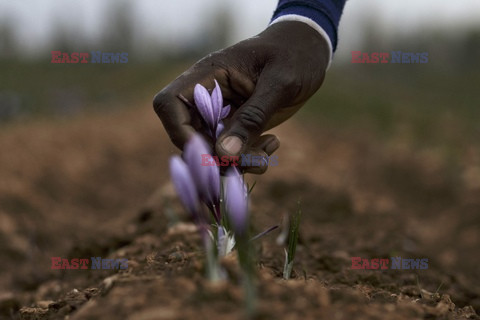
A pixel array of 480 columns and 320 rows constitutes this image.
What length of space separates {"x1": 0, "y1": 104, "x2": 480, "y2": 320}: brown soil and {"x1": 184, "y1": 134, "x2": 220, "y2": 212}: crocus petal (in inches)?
6.7

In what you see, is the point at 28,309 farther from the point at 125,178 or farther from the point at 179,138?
the point at 125,178

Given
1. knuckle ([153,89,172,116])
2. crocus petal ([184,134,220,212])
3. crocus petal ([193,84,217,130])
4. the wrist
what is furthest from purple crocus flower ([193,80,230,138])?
the wrist

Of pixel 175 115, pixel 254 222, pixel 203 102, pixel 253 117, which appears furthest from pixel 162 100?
pixel 254 222

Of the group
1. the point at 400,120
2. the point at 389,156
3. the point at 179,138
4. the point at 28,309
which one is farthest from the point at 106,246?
the point at 400,120

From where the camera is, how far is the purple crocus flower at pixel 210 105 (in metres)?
1.47

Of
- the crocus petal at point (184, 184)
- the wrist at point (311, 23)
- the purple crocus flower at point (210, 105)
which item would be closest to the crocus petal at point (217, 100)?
the purple crocus flower at point (210, 105)

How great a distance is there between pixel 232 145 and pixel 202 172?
38cm

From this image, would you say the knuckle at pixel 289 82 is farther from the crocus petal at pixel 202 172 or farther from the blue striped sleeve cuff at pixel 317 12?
the crocus petal at pixel 202 172

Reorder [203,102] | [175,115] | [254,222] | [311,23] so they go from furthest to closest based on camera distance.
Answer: [254,222]
[311,23]
[175,115]
[203,102]

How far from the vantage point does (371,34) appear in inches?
2218

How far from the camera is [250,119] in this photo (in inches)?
62.5

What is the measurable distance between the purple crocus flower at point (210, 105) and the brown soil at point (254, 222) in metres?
0.40

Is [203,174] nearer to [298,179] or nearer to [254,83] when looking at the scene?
[254,83]

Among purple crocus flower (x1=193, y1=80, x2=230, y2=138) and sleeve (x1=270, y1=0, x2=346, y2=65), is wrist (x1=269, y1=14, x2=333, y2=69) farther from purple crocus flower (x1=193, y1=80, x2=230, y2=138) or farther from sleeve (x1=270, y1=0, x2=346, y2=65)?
purple crocus flower (x1=193, y1=80, x2=230, y2=138)
